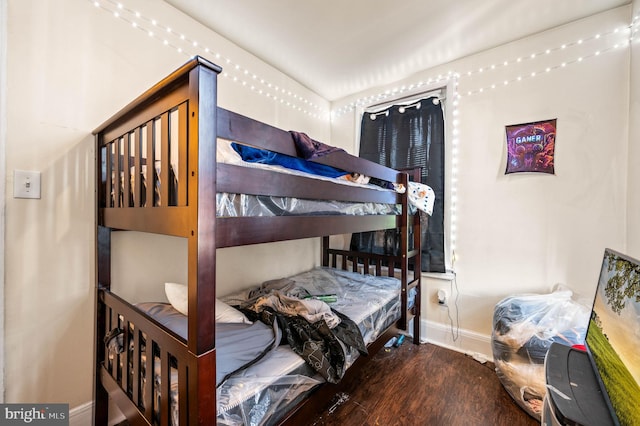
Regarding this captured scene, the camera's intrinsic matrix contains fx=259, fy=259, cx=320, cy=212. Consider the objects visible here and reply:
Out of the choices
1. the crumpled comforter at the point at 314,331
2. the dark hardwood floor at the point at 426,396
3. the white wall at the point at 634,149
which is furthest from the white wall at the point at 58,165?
the white wall at the point at 634,149

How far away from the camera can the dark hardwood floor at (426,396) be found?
57.9 inches

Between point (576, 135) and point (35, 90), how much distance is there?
3217 millimetres

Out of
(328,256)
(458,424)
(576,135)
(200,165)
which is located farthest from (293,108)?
(458,424)

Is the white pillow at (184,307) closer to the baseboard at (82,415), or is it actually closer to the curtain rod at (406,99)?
the baseboard at (82,415)

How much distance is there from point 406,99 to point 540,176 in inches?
51.9

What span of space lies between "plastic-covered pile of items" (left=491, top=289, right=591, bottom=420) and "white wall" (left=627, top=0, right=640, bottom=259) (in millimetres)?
495

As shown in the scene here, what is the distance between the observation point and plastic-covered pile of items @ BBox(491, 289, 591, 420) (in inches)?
58.6

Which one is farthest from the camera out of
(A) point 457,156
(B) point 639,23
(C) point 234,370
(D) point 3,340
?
(A) point 457,156

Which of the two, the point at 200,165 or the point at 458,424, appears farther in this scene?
the point at 458,424

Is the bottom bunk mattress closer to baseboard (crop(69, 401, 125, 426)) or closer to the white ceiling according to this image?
baseboard (crop(69, 401, 125, 426))

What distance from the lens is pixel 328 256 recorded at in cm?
290

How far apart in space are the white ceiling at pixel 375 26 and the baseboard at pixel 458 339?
2.37m

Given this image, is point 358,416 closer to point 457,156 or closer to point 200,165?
point 200,165

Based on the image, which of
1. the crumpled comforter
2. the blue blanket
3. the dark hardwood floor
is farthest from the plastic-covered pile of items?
the blue blanket
